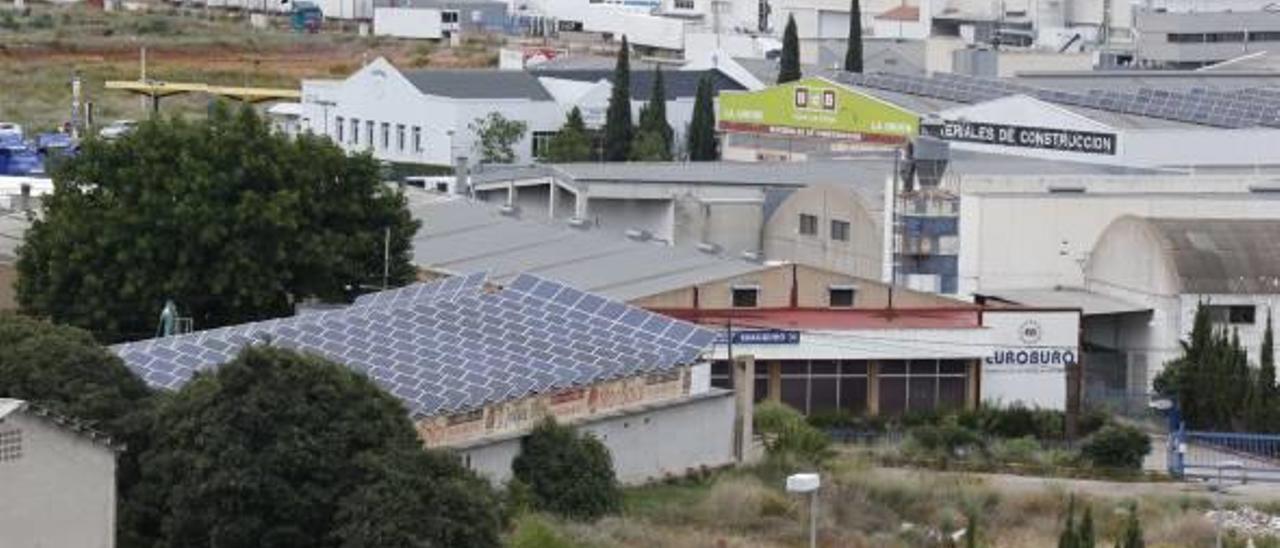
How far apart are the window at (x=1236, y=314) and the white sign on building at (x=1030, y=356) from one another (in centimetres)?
194

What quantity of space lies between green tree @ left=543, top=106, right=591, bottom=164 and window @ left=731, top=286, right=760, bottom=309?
70.2 feet

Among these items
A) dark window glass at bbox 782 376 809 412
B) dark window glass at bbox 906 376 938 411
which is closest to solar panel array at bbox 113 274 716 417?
dark window glass at bbox 782 376 809 412

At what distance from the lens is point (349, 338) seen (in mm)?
29656

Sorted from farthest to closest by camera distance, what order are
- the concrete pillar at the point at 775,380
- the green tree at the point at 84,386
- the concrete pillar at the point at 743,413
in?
the concrete pillar at the point at 775,380 → the concrete pillar at the point at 743,413 → the green tree at the point at 84,386

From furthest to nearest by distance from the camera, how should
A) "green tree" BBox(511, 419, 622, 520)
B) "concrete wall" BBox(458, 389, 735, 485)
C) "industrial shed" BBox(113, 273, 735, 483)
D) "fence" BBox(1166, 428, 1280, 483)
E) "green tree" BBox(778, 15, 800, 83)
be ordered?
"green tree" BBox(778, 15, 800, 83) < "fence" BBox(1166, 428, 1280, 483) < "concrete wall" BBox(458, 389, 735, 485) < "industrial shed" BBox(113, 273, 735, 483) < "green tree" BBox(511, 419, 622, 520)

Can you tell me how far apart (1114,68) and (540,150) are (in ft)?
44.6

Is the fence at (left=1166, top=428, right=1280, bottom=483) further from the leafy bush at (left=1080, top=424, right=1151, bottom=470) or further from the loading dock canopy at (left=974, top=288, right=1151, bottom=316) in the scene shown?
the loading dock canopy at (left=974, top=288, right=1151, bottom=316)

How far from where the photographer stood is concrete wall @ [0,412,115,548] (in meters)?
22.4

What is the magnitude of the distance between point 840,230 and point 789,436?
39.8 feet

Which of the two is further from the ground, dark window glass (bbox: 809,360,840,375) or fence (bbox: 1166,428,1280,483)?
dark window glass (bbox: 809,360,840,375)

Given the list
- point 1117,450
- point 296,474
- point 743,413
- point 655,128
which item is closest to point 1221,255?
point 1117,450

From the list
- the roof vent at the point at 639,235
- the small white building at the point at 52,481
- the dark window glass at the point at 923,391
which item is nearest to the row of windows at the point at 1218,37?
the roof vent at the point at 639,235

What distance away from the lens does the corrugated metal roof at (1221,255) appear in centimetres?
3841

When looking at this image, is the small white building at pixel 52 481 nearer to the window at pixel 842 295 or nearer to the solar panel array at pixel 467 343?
the solar panel array at pixel 467 343
